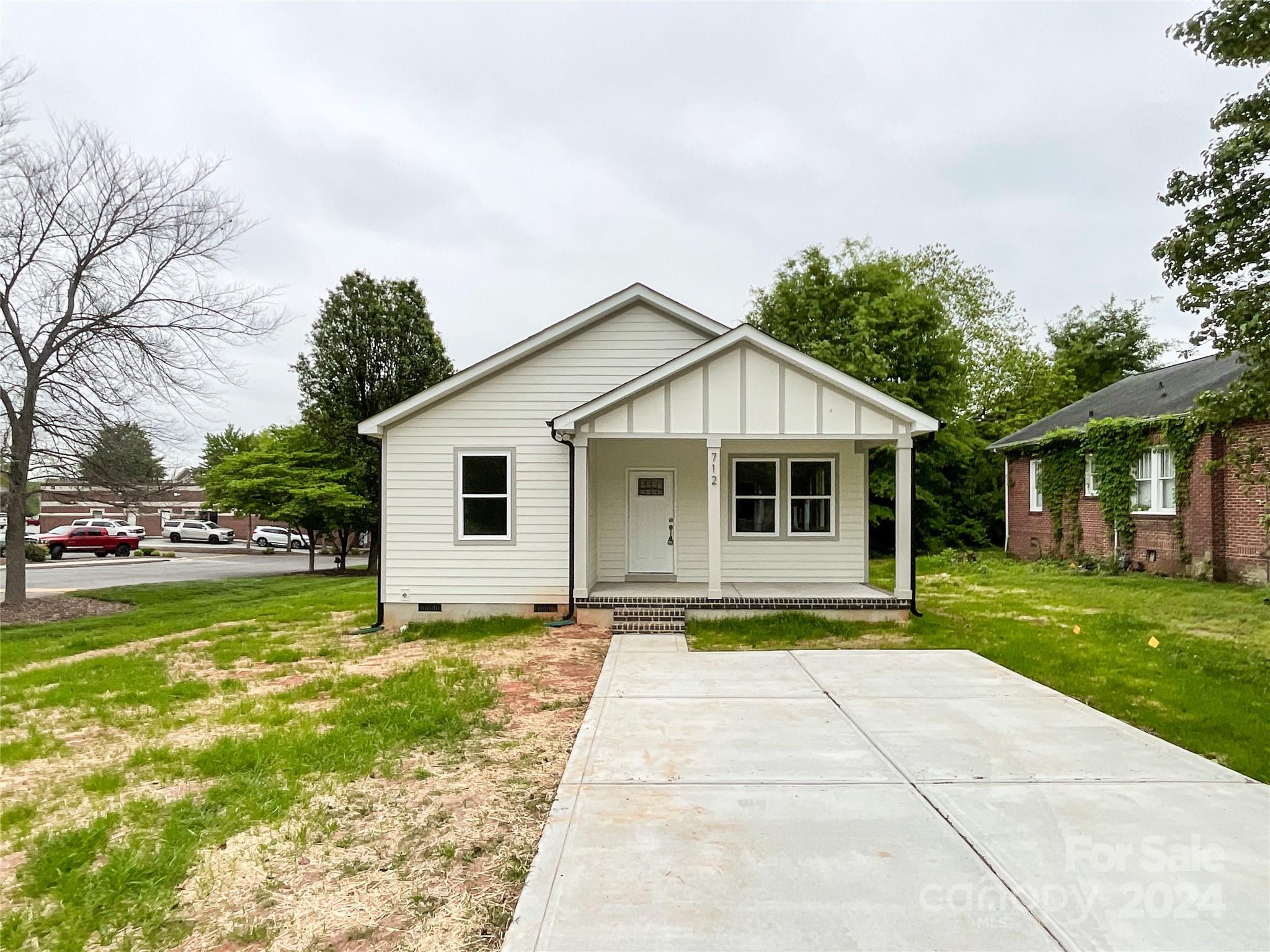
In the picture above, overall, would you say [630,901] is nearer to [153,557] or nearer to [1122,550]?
[1122,550]

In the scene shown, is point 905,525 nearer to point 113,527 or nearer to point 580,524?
point 580,524

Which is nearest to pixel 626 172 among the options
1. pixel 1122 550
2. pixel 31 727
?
pixel 1122 550

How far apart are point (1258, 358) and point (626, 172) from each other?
17.2 metres

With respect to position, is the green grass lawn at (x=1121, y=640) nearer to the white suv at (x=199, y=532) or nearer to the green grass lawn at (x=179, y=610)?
the green grass lawn at (x=179, y=610)

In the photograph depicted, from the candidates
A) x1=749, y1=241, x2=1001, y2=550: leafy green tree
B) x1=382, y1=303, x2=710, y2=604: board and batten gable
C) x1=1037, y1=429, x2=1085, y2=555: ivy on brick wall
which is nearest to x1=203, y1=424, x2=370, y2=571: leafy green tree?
x1=382, y1=303, x2=710, y2=604: board and batten gable

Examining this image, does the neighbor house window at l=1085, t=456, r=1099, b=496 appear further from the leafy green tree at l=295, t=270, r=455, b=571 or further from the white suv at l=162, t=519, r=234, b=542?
the white suv at l=162, t=519, r=234, b=542

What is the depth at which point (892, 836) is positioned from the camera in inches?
138

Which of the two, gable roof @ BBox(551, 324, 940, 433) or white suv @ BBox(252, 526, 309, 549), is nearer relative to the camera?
gable roof @ BBox(551, 324, 940, 433)

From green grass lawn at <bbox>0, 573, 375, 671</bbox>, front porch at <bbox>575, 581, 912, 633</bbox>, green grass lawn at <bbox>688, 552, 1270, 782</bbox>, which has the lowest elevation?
green grass lawn at <bbox>0, 573, 375, 671</bbox>

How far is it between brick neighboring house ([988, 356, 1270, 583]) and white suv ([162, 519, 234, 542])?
46271mm

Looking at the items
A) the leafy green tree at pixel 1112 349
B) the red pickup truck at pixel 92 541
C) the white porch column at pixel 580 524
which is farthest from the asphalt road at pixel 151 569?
the leafy green tree at pixel 1112 349

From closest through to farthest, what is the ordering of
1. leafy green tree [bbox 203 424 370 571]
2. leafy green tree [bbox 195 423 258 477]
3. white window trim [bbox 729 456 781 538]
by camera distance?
1. white window trim [bbox 729 456 781 538]
2. leafy green tree [bbox 203 424 370 571]
3. leafy green tree [bbox 195 423 258 477]

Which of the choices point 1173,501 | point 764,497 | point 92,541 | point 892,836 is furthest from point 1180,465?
point 92,541

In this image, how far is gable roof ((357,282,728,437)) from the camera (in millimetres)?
10586
